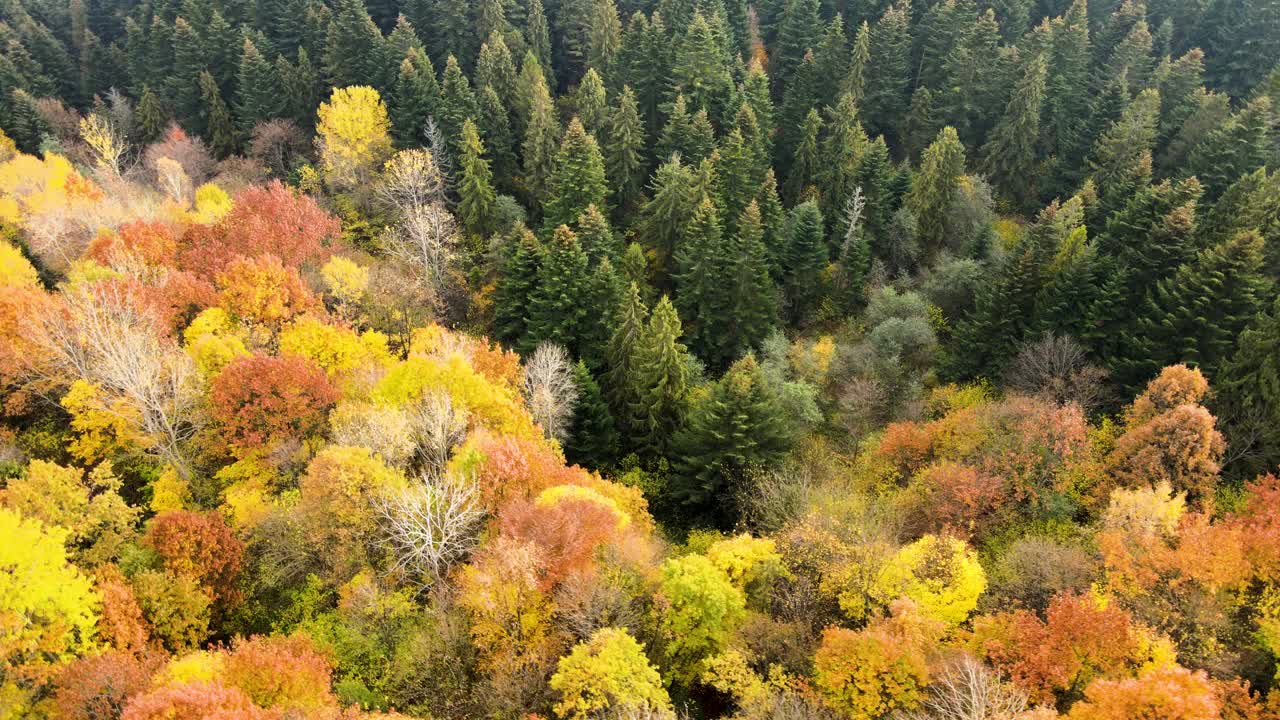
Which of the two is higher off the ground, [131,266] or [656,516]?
[131,266]

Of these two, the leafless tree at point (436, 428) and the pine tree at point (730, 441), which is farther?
the pine tree at point (730, 441)

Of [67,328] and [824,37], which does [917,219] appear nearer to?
[824,37]

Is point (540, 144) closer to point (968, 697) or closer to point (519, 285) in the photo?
point (519, 285)

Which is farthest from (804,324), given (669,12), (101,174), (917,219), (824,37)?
(101,174)

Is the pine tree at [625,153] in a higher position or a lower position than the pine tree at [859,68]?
lower

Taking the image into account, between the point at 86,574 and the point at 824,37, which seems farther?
the point at 824,37

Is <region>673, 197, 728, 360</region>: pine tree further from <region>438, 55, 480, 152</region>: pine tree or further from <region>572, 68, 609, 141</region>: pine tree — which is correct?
<region>438, 55, 480, 152</region>: pine tree

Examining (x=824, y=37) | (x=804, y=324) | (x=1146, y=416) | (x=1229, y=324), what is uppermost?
(x=824, y=37)

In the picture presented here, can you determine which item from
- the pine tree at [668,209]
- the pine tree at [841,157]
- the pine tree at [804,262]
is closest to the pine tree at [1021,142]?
the pine tree at [841,157]

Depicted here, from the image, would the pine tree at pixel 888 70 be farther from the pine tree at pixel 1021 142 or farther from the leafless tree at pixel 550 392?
the leafless tree at pixel 550 392
